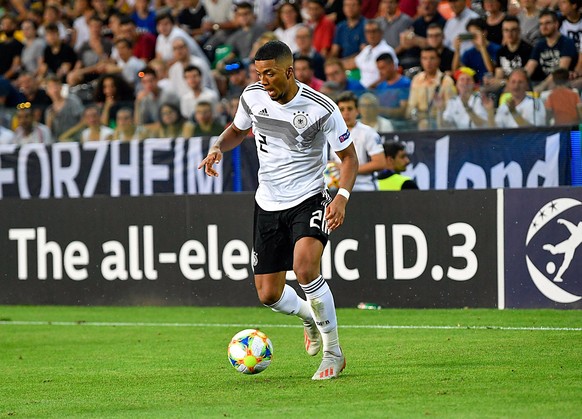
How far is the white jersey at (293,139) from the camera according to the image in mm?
7848

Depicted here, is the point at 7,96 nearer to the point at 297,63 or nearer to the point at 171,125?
the point at 171,125

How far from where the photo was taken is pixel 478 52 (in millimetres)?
15297

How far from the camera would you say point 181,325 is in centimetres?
1211

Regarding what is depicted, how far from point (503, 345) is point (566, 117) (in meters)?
4.43

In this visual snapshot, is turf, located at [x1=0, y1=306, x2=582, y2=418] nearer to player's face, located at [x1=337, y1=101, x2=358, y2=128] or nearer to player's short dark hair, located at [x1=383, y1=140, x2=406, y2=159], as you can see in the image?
player's short dark hair, located at [x1=383, y1=140, x2=406, y2=159]

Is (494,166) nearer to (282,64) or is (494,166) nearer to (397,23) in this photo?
(397,23)

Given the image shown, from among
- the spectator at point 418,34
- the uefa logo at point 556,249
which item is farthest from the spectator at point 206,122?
the uefa logo at point 556,249

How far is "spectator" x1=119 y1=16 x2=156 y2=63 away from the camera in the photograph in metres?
19.8

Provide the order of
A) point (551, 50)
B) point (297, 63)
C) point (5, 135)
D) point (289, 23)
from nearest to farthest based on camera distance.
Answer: point (551, 50) < point (297, 63) < point (5, 135) < point (289, 23)

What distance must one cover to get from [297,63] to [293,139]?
7.64 meters

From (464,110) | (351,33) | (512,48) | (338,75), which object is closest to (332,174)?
(464,110)

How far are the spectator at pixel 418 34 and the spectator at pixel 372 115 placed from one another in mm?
2322

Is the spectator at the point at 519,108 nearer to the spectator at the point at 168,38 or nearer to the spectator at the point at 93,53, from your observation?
the spectator at the point at 168,38

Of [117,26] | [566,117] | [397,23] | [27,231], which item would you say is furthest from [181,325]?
[117,26]
